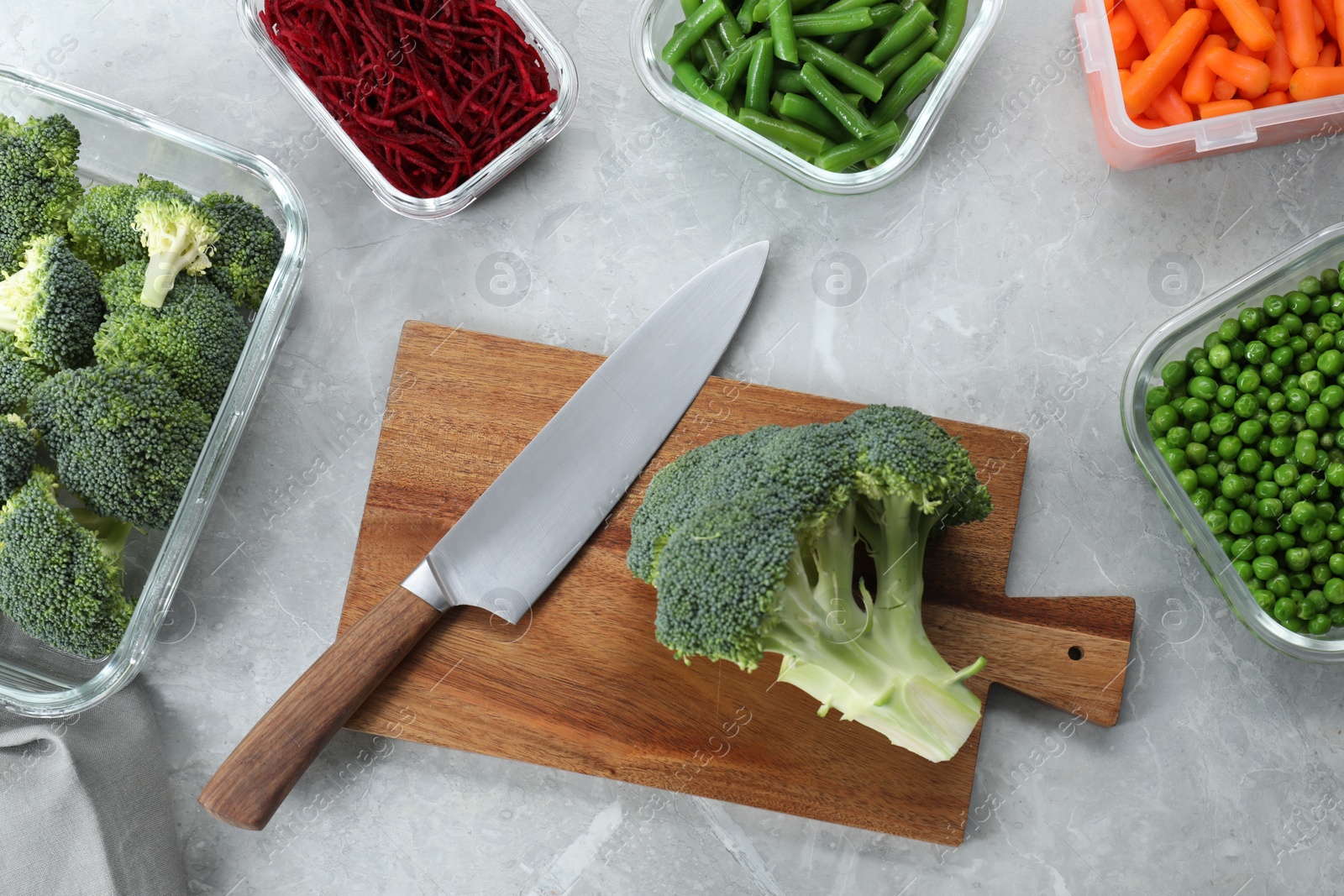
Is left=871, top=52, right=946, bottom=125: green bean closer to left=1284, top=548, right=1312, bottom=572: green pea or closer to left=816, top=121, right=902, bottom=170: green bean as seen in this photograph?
left=816, top=121, right=902, bottom=170: green bean

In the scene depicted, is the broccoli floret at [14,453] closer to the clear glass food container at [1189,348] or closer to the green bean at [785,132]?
the green bean at [785,132]

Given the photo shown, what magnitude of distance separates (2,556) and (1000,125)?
205cm

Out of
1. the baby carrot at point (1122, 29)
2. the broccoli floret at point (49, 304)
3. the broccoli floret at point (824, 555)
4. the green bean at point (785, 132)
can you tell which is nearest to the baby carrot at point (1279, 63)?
the baby carrot at point (1122, 29)

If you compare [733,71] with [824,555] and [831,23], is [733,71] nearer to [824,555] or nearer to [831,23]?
[831,23]

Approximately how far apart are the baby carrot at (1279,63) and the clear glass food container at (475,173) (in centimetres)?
134

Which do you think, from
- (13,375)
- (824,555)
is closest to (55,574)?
(13,375)

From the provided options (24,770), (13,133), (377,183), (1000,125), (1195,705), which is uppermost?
(13,133)

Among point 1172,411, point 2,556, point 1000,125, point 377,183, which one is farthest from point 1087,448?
point 2,556

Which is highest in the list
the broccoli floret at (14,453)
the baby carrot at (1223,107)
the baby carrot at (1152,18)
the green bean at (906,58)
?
the green bean at (906,58)

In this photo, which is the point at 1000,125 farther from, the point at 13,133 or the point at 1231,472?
the point at 13,133

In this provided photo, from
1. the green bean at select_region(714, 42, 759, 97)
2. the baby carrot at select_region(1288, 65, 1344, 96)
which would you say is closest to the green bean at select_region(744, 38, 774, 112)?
the green bean at select_region(714, 42, 759, 97)

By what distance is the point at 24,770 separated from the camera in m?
1.62

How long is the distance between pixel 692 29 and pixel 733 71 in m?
0.12

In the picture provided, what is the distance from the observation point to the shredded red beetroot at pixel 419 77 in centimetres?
165
